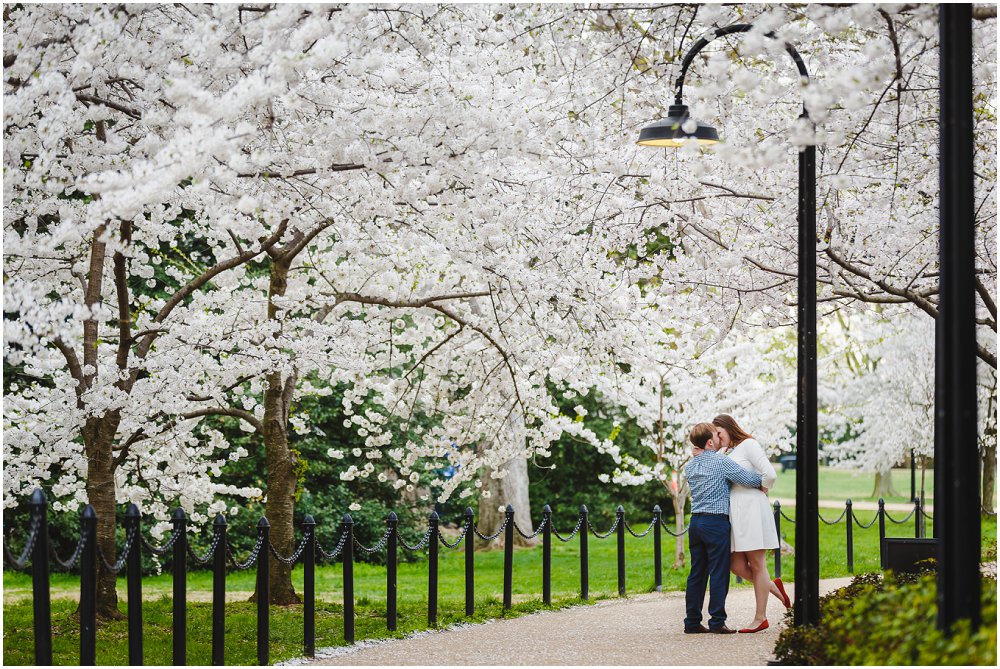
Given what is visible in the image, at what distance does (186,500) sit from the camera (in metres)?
12.8

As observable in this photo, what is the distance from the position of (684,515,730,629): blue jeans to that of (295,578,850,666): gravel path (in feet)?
0.71

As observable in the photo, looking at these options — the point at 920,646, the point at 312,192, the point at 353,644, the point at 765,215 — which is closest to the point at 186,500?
the point at 353,644

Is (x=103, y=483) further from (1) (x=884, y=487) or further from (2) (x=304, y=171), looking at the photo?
(1) (x=884, y=487)

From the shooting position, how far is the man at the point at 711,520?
9.09m

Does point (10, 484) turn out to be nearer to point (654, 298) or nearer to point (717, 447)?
point (717, 447)

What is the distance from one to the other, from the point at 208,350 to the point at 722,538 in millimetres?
4892

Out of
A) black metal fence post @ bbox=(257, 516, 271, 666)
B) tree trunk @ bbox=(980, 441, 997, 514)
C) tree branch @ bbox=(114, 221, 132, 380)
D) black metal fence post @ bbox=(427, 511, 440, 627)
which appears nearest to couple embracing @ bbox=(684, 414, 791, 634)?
black metal fence post @ bbox=(427, 511, 440, 627)

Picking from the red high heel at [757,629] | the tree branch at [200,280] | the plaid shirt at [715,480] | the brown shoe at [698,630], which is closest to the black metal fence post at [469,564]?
the brown shoe at [698,630]

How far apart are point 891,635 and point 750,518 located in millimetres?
3588

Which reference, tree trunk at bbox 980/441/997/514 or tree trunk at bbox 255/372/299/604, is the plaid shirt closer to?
tree trunk at bbox 255/372/299/604

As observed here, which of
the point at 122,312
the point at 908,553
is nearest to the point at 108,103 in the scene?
the point at 122,312

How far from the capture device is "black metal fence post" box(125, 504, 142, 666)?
7176 millimetres

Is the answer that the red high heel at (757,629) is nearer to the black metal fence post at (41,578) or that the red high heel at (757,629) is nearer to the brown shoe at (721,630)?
the brown shoe at (721,630)

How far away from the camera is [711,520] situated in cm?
912
